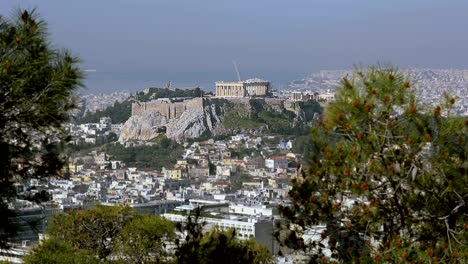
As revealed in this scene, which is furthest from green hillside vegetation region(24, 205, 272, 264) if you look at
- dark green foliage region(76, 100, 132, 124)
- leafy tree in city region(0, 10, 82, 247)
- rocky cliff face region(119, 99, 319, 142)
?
dark green foliage region(76, 100, 132, 124)

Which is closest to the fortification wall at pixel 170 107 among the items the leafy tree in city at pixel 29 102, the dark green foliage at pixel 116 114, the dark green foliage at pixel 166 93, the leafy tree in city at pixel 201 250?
the dark green foliage at pixel 166 93

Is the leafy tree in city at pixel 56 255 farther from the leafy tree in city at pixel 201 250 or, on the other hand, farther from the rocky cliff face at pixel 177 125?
the rocky cliff face at pixel 177 125

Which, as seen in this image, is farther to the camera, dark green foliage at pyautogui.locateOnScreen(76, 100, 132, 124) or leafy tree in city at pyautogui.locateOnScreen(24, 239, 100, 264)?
dark green foliage at pyautogui.locateOnScreen(76, 100, 132, 124)

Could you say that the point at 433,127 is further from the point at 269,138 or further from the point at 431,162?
the point at 269,138

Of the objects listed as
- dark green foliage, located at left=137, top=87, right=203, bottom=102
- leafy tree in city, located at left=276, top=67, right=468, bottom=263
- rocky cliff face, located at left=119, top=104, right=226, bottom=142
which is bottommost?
rocky cliff face, located at left=119, top=104, right=226, bottom=142

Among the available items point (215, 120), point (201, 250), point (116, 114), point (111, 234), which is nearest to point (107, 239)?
point (111, 234)

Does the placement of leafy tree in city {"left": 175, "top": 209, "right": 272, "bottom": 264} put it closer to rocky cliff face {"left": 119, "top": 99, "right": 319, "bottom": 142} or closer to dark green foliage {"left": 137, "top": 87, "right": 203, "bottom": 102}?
rocky cliff face {"left": 119, "top": 99, "right": 319, "bottom": 142}

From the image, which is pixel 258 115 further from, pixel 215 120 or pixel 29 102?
pixel 29 102
